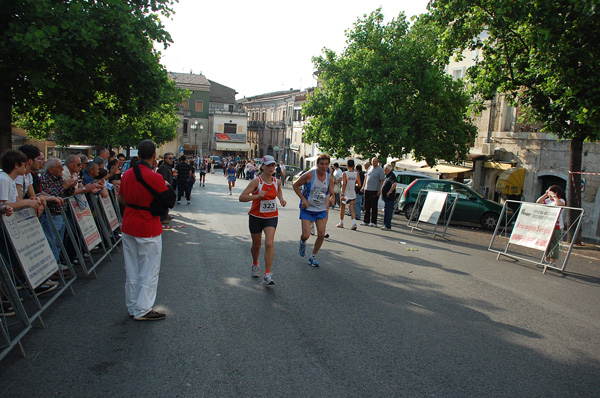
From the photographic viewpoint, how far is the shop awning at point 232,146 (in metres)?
84.4

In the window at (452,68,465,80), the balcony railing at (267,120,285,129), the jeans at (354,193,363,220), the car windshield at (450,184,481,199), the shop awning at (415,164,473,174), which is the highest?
the window at (452,68,465,80)

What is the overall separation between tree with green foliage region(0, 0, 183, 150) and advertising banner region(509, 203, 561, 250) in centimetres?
940

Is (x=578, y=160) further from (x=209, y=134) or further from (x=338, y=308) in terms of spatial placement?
(x=209, y=134)

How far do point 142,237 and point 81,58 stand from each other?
7923mm

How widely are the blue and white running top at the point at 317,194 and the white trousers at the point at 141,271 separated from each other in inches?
151

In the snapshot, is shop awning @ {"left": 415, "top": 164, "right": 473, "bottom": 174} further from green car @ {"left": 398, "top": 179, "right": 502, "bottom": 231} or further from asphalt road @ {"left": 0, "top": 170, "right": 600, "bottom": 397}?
asphalt road @ {"left": 0, "top": 170, "right": 600, "bottom": 397}

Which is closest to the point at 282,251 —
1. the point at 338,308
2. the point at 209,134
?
the point at 338,308

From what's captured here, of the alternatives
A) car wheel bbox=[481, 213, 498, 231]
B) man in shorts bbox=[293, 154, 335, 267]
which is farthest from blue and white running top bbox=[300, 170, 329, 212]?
car wheel bbox=[481, 213, 498, 231]

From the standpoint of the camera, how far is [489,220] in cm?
1795

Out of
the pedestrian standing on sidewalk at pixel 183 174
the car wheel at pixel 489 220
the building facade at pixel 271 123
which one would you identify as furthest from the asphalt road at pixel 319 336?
the building facade at pixel 271 123

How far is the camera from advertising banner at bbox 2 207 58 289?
5230 mm

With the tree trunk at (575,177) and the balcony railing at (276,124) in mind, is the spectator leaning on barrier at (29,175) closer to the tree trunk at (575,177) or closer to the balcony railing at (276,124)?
the tree trunk at (575,177)

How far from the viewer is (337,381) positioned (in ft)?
14.0

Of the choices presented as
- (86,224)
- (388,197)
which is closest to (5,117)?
(86,224)
